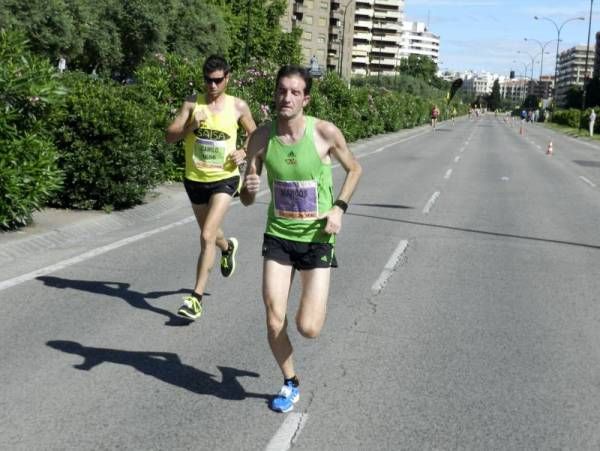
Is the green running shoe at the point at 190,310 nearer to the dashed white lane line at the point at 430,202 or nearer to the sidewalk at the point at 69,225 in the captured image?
the sidewalk at the point at 69,225

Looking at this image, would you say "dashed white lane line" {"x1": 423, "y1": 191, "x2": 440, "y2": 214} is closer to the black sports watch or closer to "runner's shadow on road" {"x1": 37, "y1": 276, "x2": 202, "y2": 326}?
"runner's shadow on road" {"x1": 37, "y1": 276, "x2": 202, "y2": 326}

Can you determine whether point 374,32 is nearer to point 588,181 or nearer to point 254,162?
point 588,181

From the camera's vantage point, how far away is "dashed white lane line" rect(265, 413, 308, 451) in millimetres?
4453

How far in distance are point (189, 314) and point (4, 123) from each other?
4.15m

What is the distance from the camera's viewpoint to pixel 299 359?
20.0 ft

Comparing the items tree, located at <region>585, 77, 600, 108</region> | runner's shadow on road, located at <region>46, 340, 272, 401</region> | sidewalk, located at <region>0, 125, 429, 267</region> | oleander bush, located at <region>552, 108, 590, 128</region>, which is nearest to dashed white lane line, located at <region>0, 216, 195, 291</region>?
sidewalk, located at <region>0, 125, 429, 267</region>

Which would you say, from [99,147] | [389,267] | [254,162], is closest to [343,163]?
[254,162]

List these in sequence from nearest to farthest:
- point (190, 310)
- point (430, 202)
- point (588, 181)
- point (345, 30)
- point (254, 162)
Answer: point (254, 162) → point (190, 310) → point (430, 202) → point (588, 181) → point (345, 30)

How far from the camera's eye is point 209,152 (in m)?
7.27

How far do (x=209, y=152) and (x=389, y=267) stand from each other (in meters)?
3.35

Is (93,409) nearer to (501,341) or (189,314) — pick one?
(189,314)

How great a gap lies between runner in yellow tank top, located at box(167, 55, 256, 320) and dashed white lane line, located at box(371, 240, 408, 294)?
6.63 ft

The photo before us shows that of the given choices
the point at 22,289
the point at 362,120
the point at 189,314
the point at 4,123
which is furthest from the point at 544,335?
the point at 362,120

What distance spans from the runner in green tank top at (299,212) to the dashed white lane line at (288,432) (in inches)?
13.3
